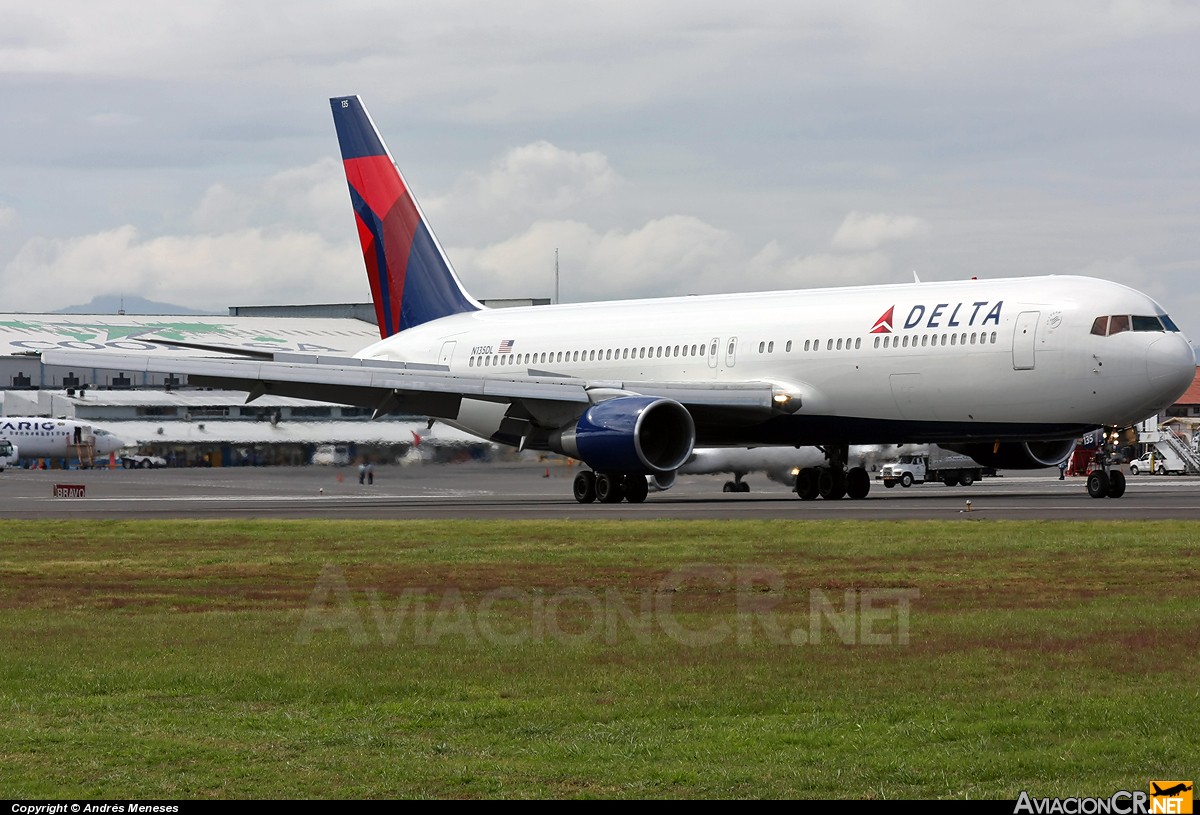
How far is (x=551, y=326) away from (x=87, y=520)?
1364cm

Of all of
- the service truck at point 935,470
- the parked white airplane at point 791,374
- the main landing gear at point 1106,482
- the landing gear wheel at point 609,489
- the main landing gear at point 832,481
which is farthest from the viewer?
the service truck at point 935,470

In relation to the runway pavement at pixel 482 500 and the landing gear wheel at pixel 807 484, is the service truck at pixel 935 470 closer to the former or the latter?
the runway pavement at pixel 482 500

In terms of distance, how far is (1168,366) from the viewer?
3034 cm

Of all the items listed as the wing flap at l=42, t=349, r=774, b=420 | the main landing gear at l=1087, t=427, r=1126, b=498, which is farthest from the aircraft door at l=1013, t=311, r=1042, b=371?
the wing flap at l=42, t=349, r=774, b=420

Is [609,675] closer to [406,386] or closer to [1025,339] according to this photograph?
[1025,339]

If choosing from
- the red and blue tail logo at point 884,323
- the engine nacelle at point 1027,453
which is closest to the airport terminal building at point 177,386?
the engine nacelle at point 1027,453

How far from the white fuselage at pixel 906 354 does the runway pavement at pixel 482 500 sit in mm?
1740

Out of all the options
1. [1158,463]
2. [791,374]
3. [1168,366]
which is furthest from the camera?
[1158,463]

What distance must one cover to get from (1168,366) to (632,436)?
1007cm

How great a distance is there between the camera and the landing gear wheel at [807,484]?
36.3m

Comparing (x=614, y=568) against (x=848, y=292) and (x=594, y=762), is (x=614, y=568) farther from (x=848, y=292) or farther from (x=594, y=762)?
(x=848, y=292)

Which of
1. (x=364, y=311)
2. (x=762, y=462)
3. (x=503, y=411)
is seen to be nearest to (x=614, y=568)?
(x=503, y=411)

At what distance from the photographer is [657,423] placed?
34.0 meters

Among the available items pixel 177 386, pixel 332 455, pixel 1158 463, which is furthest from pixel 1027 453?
pixel 177 386
